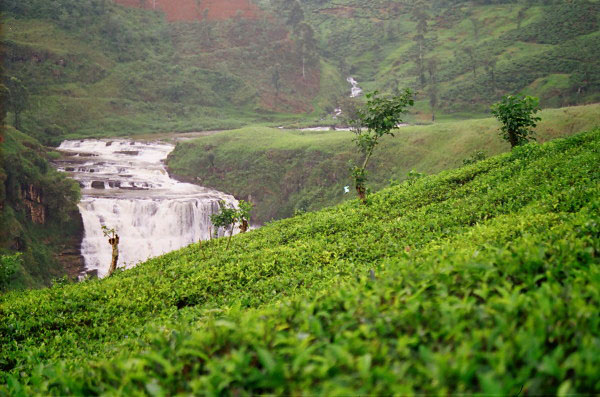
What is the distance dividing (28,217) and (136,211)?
28.8 feet

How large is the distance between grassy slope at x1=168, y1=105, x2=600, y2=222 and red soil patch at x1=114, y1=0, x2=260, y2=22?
67775 millimetres

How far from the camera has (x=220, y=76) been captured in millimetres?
96562

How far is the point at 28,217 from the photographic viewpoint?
34.9 m

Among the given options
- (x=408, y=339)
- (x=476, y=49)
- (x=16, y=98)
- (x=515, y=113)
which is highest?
(x=476, y=49)

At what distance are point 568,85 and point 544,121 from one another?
30710mm

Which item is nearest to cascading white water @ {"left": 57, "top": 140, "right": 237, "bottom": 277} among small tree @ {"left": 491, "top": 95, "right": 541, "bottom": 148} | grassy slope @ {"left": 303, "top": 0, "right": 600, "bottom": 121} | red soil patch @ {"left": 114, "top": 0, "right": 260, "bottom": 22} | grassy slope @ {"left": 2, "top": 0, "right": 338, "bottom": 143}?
grassy slope @ {"left": 2, "top": 0, "right": 338, "bottom": 143}

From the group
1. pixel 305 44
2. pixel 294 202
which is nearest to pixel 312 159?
pixel 294 202

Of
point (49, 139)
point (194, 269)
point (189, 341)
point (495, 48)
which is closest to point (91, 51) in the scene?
point (49, 139)

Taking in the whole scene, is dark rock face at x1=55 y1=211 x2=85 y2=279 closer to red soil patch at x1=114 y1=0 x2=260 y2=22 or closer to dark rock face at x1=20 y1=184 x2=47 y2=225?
dark rock face at x1=20 y1=184 x2=47 y2=225

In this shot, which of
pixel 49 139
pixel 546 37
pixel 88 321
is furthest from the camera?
pixel 546 37

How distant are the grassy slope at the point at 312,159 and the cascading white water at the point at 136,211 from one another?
19.1 ft

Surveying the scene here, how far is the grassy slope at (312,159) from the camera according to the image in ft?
142

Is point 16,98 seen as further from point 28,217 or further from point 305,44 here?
point 305,44

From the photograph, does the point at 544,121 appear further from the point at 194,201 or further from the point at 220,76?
the point at 220,76
